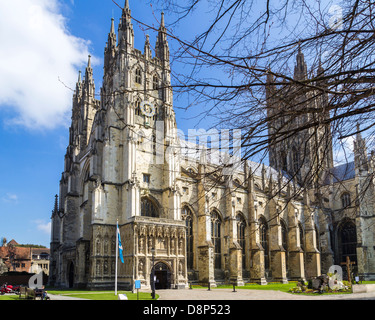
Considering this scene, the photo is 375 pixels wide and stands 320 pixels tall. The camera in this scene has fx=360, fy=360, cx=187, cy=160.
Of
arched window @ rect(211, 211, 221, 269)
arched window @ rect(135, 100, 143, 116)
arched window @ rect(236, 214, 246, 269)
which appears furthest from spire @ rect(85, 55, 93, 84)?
arched window @ rect(236, 214, 246, 269)

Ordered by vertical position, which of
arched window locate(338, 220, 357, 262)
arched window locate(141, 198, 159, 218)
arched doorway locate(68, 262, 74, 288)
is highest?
arched window locate(141, 198, 159, 218)

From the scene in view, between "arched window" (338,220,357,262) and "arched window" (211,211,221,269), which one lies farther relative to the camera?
"arched window" (338,220,357,262)

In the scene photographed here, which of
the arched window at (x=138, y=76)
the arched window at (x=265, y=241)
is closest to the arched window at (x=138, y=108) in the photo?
the arched window at (x=138, y=76)

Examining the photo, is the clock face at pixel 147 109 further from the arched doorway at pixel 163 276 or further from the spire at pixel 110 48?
the arched doorway at pixel 163 276

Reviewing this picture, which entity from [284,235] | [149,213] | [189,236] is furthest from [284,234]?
[149,213]

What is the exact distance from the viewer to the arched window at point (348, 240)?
53.6 meters

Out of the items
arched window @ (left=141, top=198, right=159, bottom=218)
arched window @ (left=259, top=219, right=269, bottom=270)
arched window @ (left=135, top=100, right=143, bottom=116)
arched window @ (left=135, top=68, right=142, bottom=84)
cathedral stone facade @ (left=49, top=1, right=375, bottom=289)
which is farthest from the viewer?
arched window @ (left=259, top=219, right=269, bottom=270)

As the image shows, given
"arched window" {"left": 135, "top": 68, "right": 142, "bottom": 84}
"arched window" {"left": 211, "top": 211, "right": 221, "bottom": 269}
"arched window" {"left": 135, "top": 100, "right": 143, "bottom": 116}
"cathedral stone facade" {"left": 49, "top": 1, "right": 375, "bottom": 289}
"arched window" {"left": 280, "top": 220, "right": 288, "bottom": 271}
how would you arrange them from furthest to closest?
"arched window" {"left": 280, "top": 220, "right": 288, "bottom": 271}, "arched window" {"left": 211, "top": 211, "right": 221, "bottom": 269}, "arched window" {"left": 135, "top": 68, "right": 142, "bottom": 84}, "arched window" {"left": 135, "top": 100, "right": 143, "bottom": 116}, "cathedral stone facade" {"left": 49, "top": 1, "right": 375, "bottom": 289}

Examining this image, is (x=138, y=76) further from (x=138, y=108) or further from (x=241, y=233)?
(x=241, y=233)

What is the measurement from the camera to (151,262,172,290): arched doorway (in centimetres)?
3291

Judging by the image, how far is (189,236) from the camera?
39.2 meters

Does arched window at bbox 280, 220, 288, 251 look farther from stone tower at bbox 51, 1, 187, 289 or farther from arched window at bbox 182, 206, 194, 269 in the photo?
stone tower at bbox 51, 1, 187, 289

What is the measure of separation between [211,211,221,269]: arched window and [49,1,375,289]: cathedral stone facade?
0.39 ft
